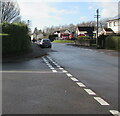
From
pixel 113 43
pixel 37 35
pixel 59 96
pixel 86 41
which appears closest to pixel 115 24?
pixel 86 41

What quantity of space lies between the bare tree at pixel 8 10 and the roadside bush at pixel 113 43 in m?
23.5

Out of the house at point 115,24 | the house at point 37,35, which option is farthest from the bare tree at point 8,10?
the house at point 37,35

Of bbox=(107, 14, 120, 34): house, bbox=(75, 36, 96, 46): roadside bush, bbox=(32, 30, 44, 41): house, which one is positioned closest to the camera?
bbox=(75, 36, 96, 46): roadside bush

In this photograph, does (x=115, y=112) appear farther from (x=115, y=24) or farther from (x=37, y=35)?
(x=37, y=35)

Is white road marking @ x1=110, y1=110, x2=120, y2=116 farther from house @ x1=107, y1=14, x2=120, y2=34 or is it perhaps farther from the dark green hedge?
house @ x1=107, y1=14, x2=120, y2=34

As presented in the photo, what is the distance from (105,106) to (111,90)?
5.51ft

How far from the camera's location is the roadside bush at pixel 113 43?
2917 centimetres

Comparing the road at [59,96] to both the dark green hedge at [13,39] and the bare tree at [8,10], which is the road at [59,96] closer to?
the dark green hedge at [13,39]

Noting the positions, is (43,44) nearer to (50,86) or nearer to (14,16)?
(14,16)

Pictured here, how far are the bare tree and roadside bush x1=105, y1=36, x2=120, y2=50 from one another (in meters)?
23.5

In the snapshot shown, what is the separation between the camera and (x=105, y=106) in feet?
16.1

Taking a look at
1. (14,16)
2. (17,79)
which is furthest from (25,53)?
(14,16)

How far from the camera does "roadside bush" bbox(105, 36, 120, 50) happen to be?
29.2 m

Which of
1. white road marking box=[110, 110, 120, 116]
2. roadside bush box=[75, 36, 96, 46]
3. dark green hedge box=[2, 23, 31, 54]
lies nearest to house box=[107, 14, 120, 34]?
roadside bush box=[75, 36, 96, 46]
